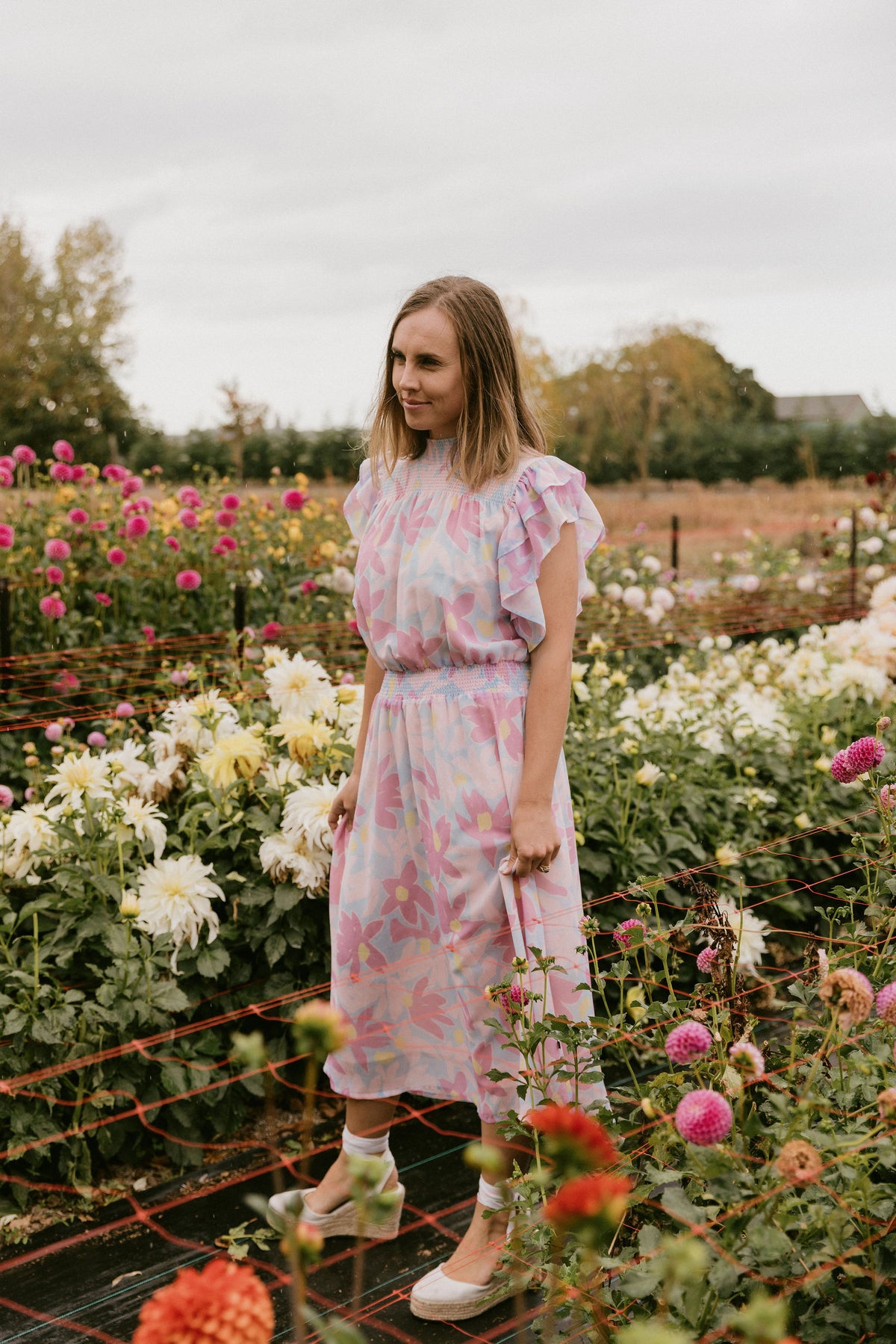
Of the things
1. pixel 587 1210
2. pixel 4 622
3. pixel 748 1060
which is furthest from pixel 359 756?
pixel 4 622

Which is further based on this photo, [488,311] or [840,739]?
[840,739]

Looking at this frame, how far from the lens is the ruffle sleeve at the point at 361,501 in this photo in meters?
2.04

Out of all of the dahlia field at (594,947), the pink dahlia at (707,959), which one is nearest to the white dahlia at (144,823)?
the dahlia field at (594,947)

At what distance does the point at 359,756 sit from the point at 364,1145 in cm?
66

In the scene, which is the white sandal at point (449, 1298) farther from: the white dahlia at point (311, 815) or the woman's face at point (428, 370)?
the woman's face at point (428, 370)

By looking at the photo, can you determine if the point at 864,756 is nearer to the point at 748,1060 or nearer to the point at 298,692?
the point at 748,1060

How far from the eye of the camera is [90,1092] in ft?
7.23

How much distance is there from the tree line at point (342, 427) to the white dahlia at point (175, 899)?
1857 cm

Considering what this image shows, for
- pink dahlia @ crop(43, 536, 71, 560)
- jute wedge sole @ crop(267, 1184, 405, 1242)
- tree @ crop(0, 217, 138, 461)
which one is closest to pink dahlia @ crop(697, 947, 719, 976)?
jute wedge sole @ crop(267, 1184, 405, 1242)

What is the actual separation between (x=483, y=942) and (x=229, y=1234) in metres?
0.70

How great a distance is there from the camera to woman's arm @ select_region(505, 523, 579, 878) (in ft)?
5.87

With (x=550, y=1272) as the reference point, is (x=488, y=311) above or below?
above

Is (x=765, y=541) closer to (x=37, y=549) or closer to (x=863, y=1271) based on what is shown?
(x=37, y=549)

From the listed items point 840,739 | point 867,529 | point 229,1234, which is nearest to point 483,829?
point 229,1234
